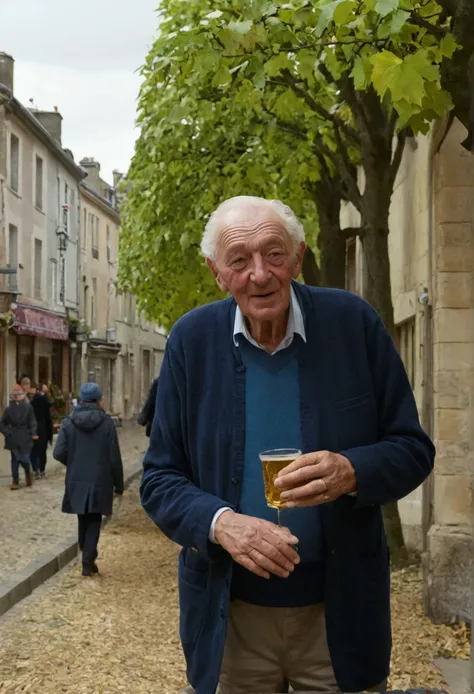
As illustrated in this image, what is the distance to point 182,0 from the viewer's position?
10758 mm

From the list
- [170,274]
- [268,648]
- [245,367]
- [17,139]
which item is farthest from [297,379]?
[17,139]

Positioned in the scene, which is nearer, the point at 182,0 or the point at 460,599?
the point at 460,599

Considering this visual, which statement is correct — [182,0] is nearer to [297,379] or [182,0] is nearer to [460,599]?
[460,599]

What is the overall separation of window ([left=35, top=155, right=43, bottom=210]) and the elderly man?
104 feet

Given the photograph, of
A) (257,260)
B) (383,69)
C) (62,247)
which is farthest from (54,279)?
(257,260)

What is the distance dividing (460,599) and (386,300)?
120 inches

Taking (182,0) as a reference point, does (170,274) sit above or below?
below

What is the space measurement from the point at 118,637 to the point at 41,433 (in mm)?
11649

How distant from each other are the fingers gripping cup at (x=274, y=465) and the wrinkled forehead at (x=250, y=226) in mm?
546

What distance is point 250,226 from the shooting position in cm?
279

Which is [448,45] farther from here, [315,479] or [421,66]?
[315,479]

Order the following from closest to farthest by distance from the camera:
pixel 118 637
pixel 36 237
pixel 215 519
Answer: pixel 215 519 < pixel 118 637 < pixel 36 237

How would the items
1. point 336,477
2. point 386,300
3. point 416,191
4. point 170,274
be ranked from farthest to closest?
point 170,274 < point 416,191 < point 386,300 < point 336,477

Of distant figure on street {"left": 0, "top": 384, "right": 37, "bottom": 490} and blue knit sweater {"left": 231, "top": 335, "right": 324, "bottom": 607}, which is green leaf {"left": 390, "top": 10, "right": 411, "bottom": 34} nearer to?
blue knit sweater {"left": 231, "top": 335, "right": 324, "bottom": 607}
